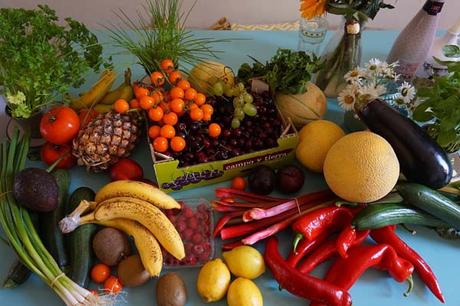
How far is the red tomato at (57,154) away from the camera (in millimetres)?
965

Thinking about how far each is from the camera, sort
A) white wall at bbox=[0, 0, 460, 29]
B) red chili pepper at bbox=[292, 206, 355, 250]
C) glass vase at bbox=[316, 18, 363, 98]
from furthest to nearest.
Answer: white wall at bbox=[0, 0, 460, 29] → glass vase at bbox=[316, 18, 363, 98] → red chili pepper at bbox=[292, 206, 355, 250]

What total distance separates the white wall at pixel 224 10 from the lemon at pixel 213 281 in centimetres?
135

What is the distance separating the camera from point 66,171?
96 centimetres

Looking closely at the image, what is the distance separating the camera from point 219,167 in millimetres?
936

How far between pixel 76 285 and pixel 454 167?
92 cm

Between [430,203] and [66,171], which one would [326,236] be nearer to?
[430,203]

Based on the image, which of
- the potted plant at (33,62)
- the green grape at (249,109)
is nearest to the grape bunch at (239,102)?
the green grape at (249,109)

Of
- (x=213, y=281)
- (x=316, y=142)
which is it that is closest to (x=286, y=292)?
(x=213, y=281)

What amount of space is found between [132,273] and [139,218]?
11 cm

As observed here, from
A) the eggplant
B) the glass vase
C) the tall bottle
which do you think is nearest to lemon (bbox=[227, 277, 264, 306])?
the eggplant

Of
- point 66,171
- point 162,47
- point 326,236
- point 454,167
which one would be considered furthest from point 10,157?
point 454,167

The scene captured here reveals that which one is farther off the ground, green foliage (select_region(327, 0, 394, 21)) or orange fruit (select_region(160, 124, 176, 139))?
green foliage (select_region(327, 0, 394, 21))

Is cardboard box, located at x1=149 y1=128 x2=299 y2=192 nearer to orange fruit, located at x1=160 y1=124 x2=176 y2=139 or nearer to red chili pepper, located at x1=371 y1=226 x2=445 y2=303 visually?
orange fruit, located at x1=160 y1=124 x2=176 y2=139

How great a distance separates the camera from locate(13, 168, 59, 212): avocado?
2.61 ft
